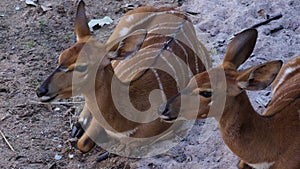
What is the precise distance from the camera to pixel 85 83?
14.3 ft

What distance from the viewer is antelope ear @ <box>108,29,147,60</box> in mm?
4344

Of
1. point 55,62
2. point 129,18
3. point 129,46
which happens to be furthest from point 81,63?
point 55,62

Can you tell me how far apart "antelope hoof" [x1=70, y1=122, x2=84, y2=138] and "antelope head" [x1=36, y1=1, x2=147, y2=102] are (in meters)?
0.68

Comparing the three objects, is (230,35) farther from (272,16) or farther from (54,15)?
(54,15)

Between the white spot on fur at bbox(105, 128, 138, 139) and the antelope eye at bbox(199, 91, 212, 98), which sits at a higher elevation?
the antelope eye at bbox(199, 91, 212, 98)

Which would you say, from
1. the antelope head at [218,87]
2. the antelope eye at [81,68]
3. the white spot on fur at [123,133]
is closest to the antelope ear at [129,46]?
the antelope eye at [81,68]

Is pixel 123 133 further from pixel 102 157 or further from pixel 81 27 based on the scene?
pixel 81 27

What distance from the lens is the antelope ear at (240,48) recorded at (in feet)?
13.4

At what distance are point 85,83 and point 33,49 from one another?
1.80 m

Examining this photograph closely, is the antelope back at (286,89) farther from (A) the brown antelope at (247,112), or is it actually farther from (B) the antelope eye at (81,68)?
(B) the antelope eye at (81,68)

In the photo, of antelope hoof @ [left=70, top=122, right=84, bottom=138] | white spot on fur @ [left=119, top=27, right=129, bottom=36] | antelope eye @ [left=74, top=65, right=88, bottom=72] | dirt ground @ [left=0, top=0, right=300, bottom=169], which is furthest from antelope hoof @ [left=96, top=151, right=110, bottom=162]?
white spot on fur @ [left=119, top=27, right=129, bottom=36]

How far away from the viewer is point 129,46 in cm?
437

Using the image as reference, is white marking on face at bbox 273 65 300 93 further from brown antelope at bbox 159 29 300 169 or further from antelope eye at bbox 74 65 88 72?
antelope eye at bbox 74 65 88 72

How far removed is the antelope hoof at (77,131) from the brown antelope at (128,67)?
1.8 inches
